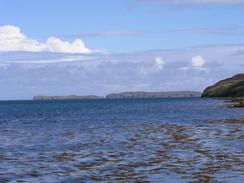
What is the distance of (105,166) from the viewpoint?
31.0 meters

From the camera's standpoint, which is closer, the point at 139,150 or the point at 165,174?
the point at 165,174

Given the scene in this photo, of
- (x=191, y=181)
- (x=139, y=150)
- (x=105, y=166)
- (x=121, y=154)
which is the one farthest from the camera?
(x=139, y=150)

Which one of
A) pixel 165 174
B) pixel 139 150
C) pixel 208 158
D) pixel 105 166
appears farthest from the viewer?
pixel 139 150

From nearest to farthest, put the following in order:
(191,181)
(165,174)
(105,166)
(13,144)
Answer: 1. (191,181)
2. (165,174)
3. (105,166)
4. (13,144)

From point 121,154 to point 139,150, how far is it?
9.42 feet

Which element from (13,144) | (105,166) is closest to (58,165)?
(105,166)

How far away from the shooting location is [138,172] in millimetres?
28312

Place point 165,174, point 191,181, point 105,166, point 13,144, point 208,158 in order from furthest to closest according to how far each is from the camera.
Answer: point 13,144, point 208,158, point 105,166, point 165,174, point 191,181

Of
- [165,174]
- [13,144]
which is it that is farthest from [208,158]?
[13,144]

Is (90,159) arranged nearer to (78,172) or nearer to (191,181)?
(78,172)

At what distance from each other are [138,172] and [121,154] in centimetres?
899

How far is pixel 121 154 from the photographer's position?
37250 mm

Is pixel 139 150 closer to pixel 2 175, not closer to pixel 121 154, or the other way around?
pixel 121 154

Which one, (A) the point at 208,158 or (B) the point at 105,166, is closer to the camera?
(B) the point at 105,166
